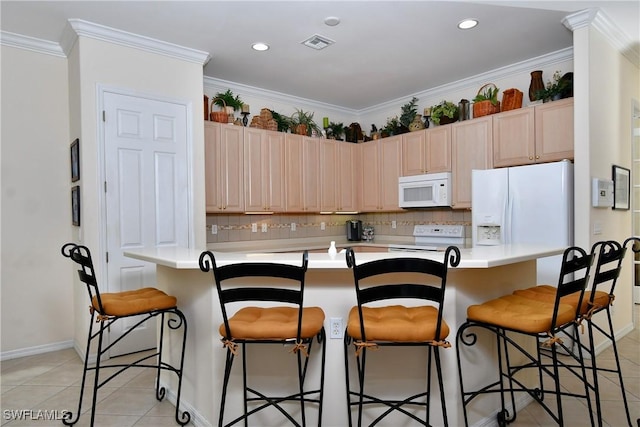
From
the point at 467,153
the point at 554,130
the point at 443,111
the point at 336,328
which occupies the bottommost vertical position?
the point at 336,328

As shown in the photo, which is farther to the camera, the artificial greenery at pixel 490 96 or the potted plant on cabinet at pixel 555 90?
the artificial greenery at pixel 490 96

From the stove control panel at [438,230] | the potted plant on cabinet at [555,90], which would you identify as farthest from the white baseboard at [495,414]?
the potted plant on cabinet at [555,90]

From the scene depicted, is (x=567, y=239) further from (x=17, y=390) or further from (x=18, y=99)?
(x=18, y=99)

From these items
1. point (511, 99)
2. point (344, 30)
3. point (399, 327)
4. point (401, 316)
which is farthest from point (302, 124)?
point (399, 327)

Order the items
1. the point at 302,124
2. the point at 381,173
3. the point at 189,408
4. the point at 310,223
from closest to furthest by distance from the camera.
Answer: the point at 189,408, the point at 302,124, the point at 381,173, the point at 310,223

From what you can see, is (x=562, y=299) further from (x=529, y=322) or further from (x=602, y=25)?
(x=602, y=25)

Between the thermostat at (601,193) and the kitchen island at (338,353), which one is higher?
the thermostat at (601,193)

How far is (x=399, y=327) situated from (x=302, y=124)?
3784 millimetres

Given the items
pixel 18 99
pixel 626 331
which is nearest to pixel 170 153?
pixel 18 99

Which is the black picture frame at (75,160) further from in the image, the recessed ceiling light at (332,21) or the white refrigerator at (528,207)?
the white refrigerator at (528,207)

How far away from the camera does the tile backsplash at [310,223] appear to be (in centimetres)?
471

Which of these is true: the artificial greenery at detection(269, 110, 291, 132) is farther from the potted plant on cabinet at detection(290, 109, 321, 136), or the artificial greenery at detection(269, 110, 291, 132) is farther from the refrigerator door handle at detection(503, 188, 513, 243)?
the refrigerator door handle at detection(503, 188, 513, 243)

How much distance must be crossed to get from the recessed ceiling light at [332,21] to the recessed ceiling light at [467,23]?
995 mm

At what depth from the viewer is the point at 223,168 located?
4.30 meters
